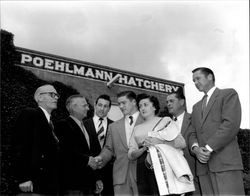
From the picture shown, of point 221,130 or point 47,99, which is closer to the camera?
point 221,130

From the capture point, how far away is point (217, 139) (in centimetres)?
420

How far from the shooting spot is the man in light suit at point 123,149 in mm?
4621

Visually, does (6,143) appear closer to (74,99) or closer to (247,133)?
(74,99)

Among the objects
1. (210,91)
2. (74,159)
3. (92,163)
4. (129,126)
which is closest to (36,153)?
(74,159)

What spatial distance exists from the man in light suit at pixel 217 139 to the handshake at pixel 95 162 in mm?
1471

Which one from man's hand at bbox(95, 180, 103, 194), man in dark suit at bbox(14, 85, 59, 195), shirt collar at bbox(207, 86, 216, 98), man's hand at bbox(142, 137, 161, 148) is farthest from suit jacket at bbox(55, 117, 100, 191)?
shirt collar at bbox(207, 86, 216, 98)

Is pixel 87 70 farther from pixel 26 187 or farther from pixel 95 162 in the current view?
pixel 26 187

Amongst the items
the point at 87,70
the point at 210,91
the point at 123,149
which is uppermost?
the point at 87,70

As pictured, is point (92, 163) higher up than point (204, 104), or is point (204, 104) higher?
point (204, 104)

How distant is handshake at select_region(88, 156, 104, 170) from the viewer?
4690mm

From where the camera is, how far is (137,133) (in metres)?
4.41

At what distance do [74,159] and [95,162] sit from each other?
1.15 ft

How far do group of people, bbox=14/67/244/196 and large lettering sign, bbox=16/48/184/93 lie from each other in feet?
32.3

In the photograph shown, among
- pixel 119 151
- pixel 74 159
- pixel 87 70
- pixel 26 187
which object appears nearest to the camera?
pixel 26 187
